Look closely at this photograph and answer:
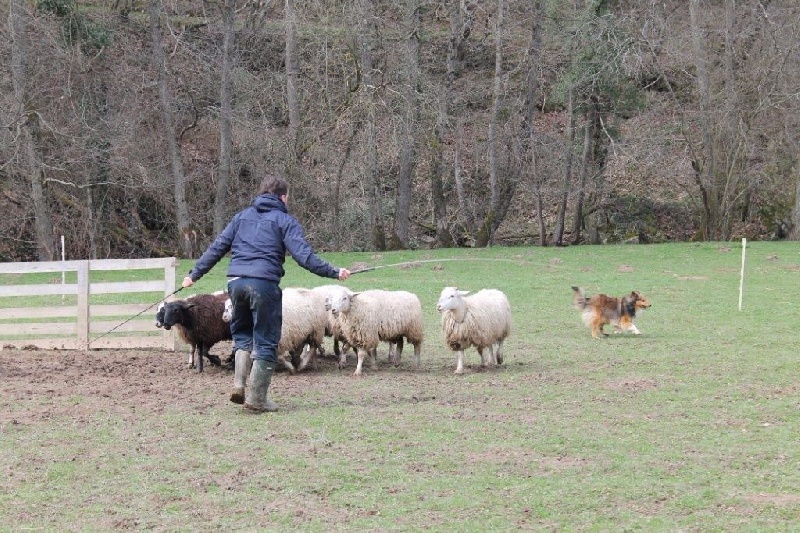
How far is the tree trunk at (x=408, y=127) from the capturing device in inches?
1199

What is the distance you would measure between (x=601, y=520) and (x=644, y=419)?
3.03 metres

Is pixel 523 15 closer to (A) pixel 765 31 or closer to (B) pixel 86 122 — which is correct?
(A) pixel 765 31

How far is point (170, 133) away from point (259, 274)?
2281 centimetres

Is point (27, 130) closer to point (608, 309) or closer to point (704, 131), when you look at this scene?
point (608, 309)

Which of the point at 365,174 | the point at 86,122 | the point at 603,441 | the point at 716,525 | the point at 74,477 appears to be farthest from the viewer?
the point at 365,174

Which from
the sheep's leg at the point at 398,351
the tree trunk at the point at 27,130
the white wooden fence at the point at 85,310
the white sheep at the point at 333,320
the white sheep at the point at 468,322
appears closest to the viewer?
the white sheep at the point at 468,322

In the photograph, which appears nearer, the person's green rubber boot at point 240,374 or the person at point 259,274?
the person at point 259,274

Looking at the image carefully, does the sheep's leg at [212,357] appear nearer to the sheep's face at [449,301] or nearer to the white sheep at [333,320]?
the white sheep at [333,320]

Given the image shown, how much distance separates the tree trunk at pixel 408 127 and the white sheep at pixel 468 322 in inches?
715

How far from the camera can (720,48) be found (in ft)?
113

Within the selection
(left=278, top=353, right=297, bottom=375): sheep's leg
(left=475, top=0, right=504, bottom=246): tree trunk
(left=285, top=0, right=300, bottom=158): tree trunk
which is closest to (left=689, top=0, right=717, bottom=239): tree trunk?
(left=475, top=0, right=504, bottom=246): tree trunk

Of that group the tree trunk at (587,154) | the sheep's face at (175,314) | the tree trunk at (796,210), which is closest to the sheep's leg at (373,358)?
the sheep's face at (175,314)

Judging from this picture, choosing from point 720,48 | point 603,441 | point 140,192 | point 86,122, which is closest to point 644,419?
point 603,441

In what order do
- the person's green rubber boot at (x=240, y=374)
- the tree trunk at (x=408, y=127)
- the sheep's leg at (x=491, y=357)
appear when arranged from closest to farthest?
the person's green rubber boot at (x=240, y=374) → the sheep's leg at (x=491, y=357) → the tree trunk at (x=408, y=127)
